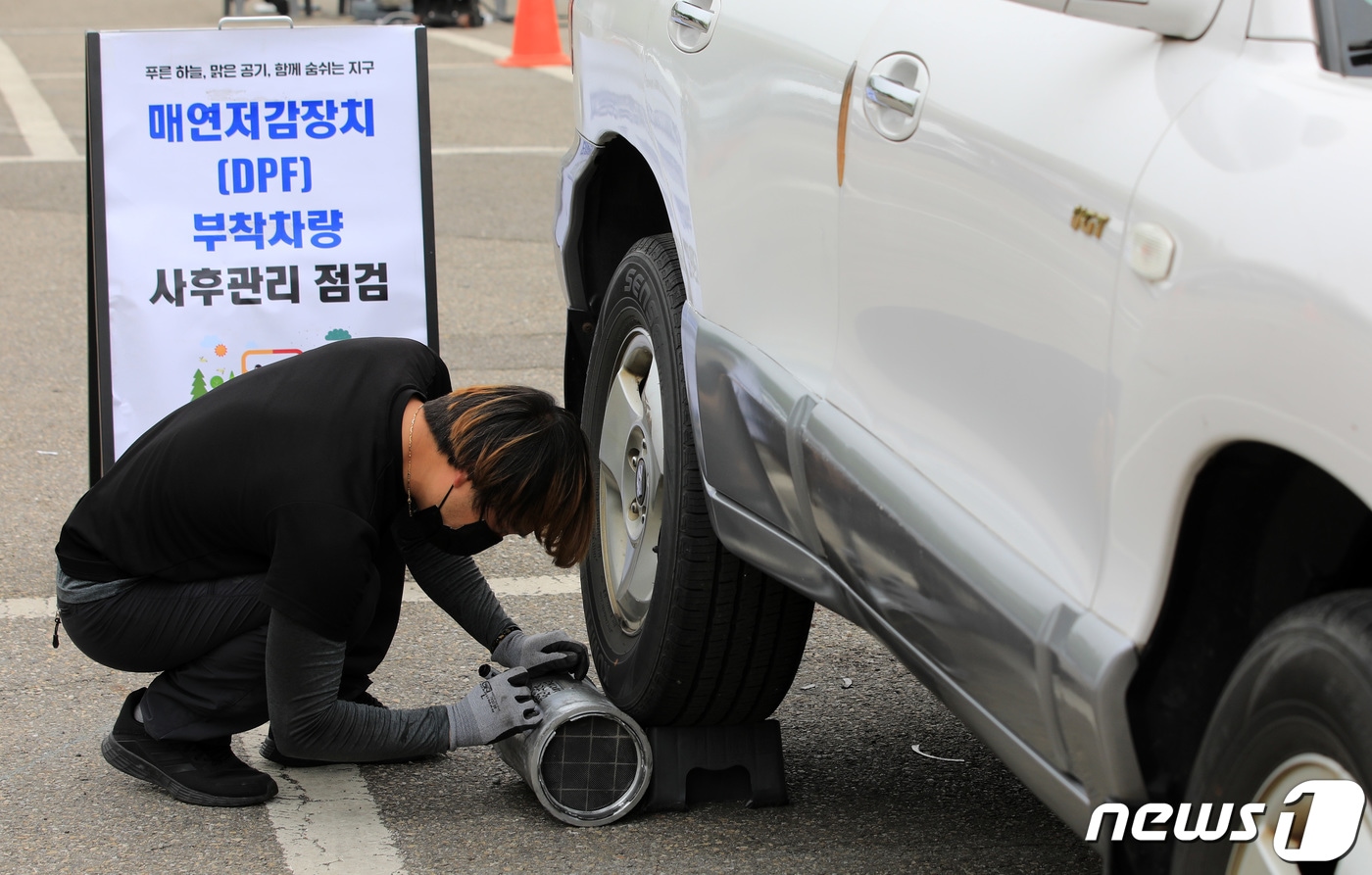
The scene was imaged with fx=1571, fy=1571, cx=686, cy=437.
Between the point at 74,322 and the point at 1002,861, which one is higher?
the point at 1002,861

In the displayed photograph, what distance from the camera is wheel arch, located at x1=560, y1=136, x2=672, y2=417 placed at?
3.47 m

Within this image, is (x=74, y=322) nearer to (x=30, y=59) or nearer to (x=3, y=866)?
(x=3, y=866)

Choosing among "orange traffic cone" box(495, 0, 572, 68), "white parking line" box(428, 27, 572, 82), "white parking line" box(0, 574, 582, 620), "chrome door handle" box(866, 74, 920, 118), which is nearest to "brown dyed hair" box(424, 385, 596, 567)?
"chrome door handle" box(866, 74, 920, 118)

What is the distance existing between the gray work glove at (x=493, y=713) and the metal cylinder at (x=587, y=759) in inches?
1.1

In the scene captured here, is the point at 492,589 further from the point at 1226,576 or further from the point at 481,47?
the point at 481,47

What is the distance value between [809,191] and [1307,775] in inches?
45.8

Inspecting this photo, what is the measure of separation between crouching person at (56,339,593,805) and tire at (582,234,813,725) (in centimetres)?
15

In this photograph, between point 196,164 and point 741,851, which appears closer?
point 741,851

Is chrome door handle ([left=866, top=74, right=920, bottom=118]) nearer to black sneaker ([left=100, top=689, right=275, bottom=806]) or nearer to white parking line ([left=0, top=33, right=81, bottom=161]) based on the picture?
black sneaker ([left=100, top=689, right=275, bottom=806])

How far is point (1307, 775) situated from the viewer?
1412 mm

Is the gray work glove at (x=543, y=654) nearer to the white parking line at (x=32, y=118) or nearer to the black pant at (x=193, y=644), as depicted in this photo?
the black pant at (x=193, y=644)

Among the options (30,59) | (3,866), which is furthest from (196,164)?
(30,59)

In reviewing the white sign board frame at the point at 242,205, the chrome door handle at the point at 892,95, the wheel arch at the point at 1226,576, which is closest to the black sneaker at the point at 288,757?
the white sign board frame at the point at 242,205

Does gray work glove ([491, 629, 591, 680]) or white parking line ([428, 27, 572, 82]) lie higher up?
gray work glove ([491, 629, 591, 680])
